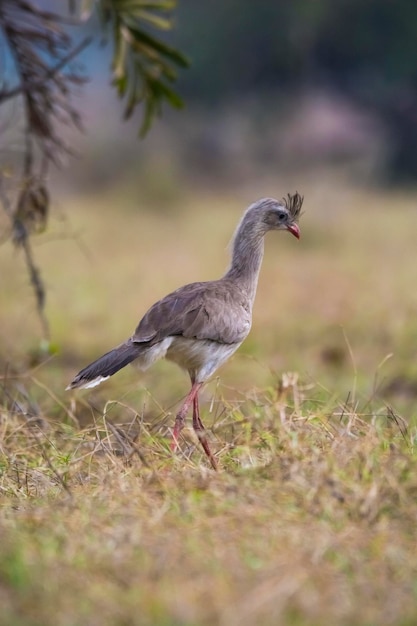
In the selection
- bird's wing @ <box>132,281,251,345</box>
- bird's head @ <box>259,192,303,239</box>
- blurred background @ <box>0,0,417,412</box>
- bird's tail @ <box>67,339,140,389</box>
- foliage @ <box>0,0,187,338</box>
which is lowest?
blurred background @ <box>0,0,417,412</box>

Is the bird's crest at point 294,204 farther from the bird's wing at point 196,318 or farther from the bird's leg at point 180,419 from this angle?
the bird's leg at point 180,419

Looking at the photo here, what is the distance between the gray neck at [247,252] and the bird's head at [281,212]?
0.16ft

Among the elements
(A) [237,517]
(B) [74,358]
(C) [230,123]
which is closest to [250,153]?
(C) [230,123]

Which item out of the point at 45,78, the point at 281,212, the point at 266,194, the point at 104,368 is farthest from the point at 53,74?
the point at 266,194

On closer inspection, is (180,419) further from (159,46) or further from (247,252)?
(159,46)

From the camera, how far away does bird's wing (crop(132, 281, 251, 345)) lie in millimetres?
4906

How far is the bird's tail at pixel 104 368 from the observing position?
4719mm

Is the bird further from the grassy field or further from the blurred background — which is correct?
the blurred background

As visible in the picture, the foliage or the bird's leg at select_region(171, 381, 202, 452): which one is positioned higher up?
the foliage

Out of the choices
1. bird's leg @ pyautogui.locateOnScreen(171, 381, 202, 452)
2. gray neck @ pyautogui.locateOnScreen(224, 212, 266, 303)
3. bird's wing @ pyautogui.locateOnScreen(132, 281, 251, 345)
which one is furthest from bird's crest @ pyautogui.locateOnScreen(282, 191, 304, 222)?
bird's leg @ pyautogui.locateOnScreen(171, 381, 202, 452)

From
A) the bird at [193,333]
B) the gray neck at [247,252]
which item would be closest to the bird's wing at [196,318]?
the bird at [193,333]

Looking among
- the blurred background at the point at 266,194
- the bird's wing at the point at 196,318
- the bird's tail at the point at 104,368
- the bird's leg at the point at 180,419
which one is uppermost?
the bird's wing at the point at 196,318

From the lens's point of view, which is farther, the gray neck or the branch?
the branch

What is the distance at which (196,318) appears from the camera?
16.2 ft
